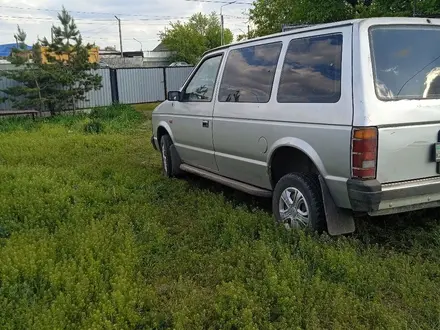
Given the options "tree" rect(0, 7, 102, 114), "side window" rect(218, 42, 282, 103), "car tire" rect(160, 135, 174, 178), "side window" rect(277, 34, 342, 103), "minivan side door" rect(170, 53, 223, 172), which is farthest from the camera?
"tree" rect(0, 7, 102, 114)

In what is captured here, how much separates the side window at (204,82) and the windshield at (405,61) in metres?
2.29

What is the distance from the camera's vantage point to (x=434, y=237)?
393 cm

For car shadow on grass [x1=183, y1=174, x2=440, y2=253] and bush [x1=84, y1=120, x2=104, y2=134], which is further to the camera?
bush [x1=84, y1=120, x2=104, y2=134]

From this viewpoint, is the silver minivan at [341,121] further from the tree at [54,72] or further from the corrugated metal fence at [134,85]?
the corrugated metal fence at [134,85]

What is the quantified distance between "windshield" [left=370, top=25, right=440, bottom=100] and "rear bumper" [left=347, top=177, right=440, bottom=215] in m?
0.68

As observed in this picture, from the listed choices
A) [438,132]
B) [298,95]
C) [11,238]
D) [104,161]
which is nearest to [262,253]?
[298,95]

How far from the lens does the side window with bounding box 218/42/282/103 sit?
4457mm

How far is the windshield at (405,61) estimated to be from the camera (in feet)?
→ 11.4

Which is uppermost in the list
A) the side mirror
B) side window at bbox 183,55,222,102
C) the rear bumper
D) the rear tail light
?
side window at bbox 183,55,222,102

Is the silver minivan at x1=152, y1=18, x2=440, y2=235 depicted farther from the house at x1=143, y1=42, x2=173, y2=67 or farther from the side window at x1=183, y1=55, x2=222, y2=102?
the house at x1=143, y1=42, x2=173, y2=67

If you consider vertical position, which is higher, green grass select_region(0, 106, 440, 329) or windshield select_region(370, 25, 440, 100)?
windshield select_region(370, 25, 440, 100)

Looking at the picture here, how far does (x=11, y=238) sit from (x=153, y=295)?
5.92 ft

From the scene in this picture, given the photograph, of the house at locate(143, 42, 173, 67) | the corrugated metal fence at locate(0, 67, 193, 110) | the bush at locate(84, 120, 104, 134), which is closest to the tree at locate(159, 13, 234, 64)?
the house at locate(143, 42, 173, 67)

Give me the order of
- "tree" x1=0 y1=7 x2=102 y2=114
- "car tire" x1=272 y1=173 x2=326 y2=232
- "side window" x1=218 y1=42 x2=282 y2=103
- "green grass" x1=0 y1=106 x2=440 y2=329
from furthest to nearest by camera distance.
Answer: "tree" x1=0 y1=7 x2=102 y2=114 → "side window" x1=218 y1=42 x2=282 y2=103 → "car tire" x1=272 y1=173 x2=326 y2=232 → "green grass" x1=0 y1=106 x2=440 y2=329
